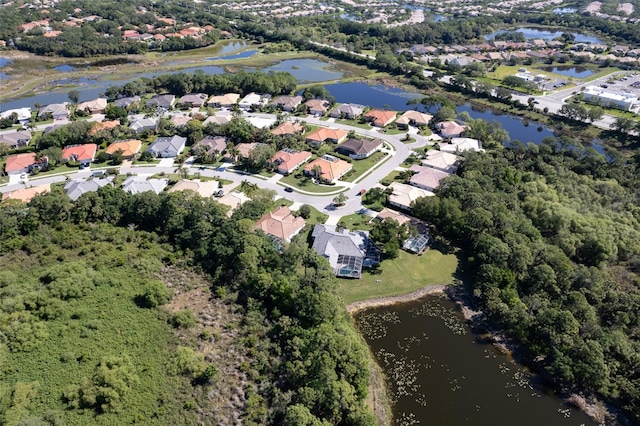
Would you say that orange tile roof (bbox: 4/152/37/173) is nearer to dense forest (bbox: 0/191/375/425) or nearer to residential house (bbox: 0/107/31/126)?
residential house (bbox: 0/107/31/126)

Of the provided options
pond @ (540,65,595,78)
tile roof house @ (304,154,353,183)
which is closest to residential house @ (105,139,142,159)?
tile roof house @ (304,154,353,183)

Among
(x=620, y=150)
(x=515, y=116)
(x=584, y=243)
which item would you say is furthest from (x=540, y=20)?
(x=584, y=243)

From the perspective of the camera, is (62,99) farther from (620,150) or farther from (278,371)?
(620,150)

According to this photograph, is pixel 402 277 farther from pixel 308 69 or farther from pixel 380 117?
pixel 308 69

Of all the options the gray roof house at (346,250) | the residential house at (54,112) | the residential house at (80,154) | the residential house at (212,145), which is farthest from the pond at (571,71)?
the residential house at (54,112)

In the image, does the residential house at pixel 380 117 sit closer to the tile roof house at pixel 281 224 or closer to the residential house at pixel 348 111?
the residential house at pixel 348 111
